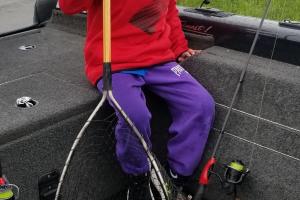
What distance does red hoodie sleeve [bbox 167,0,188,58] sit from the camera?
6.16 feet

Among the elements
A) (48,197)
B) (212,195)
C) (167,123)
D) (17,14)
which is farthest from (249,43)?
(17,14)

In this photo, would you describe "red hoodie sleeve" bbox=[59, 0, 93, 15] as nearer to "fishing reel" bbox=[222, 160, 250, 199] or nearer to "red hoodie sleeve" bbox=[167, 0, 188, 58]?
"red hoodie sleeve" bbox=[167, 0, 188, 58]

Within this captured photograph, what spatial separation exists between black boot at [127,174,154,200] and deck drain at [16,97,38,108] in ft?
1.33

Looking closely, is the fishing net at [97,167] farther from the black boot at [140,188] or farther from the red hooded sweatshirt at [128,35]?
the red hooded sweatshirt at [128,35]

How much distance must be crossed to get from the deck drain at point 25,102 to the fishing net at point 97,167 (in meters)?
0.20

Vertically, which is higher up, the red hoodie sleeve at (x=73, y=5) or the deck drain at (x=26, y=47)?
the red hoodie sleeve at (x=73, y=5)

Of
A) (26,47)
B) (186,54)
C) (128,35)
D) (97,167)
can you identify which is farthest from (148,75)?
(26,47)

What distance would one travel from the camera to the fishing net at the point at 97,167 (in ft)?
5.19

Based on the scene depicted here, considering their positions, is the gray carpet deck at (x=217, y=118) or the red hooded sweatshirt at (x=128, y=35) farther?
the red hooded sweatshirt at (x=128, y=35)

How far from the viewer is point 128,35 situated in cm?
167

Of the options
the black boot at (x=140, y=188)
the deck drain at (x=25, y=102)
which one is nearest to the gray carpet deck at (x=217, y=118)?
the deck drain at (x=25, y=102)

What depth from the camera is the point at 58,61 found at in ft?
6.60

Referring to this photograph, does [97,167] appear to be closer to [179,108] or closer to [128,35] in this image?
[179,108]

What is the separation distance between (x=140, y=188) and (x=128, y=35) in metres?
0.52
